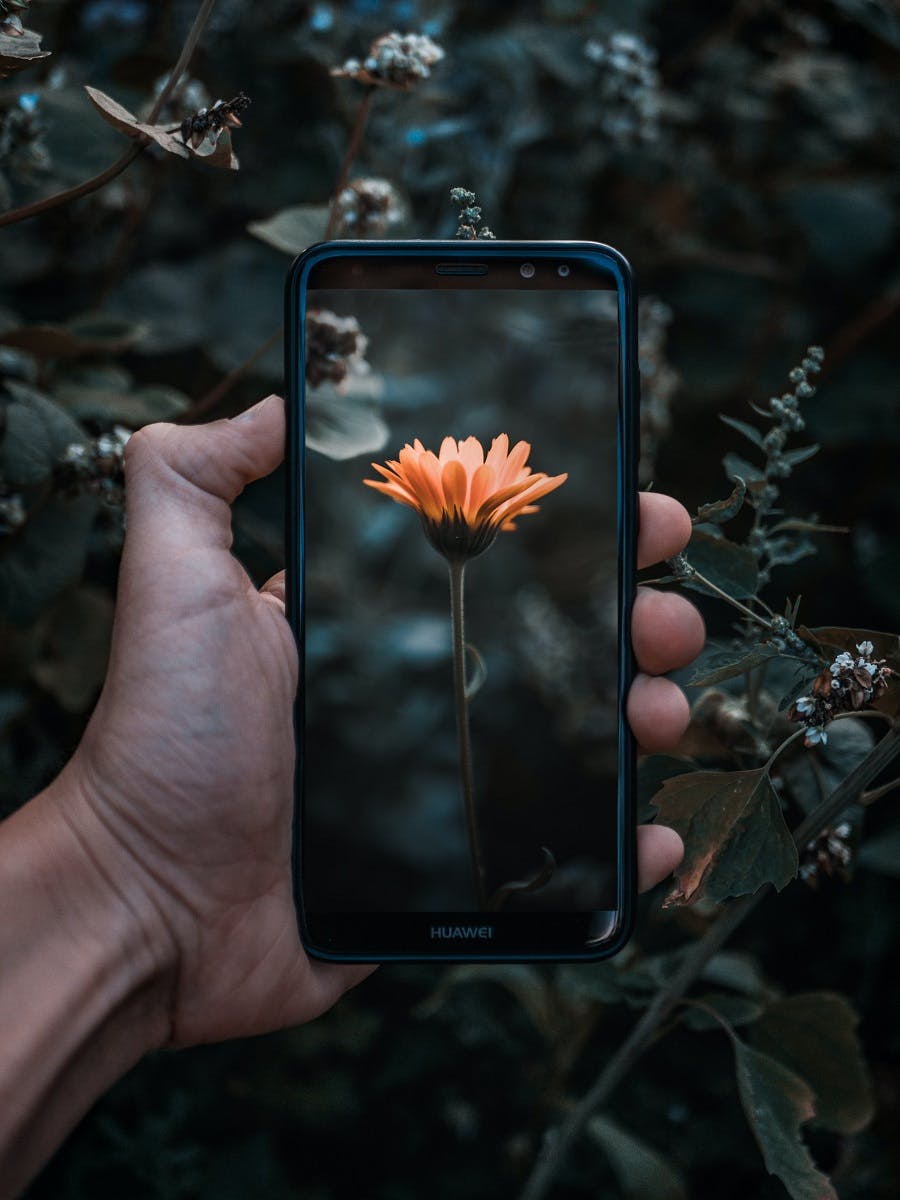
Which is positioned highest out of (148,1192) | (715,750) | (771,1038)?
(715,750)

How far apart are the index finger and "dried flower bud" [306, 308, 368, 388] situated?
20 centimetres

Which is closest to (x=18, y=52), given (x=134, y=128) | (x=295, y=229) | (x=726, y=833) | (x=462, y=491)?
(x=134, y=128)

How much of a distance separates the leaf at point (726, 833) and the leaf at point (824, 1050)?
0.64 ft

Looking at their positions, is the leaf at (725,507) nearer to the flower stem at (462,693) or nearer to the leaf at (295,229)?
the flower stem at (462,693)

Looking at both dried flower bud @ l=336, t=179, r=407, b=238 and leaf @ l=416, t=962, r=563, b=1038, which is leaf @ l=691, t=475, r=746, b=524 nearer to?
dried flower bud @ l=336, t=179, r=407, b=238

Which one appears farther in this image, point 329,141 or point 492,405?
point 492,405

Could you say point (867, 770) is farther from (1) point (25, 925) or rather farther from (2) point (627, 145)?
(2) point (627, 145)

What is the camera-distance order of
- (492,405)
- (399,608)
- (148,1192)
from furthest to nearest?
(399,608) → (492,405) → (148,1192)

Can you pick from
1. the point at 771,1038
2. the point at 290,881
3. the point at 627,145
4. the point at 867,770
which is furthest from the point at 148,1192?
the point at 627,145

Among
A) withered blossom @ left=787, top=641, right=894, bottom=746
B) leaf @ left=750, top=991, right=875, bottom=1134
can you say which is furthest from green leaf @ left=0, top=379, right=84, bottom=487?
leaf @ left=750, top=991, right=875, bottom=1134

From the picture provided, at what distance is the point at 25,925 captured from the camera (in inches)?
23.1

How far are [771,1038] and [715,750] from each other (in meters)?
0.19

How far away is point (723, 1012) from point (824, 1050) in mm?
75

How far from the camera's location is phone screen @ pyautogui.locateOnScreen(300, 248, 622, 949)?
2.22 ft
